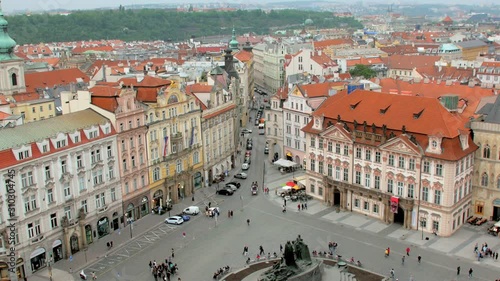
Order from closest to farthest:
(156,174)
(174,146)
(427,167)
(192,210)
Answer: (427,167) < (192,210) < (156,174) < (174,146)

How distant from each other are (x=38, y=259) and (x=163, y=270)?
1398 centimetres

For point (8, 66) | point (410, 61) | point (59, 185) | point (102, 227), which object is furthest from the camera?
point (410, 61)

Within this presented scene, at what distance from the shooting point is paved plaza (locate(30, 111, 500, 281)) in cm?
6319

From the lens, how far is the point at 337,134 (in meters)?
80.6

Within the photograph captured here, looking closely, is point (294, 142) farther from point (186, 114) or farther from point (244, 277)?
point (244, 277)

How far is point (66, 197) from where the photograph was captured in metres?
68.2

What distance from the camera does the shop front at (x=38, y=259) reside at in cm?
6372

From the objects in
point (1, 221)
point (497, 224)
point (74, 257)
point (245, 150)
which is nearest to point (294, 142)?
point (245, 150)

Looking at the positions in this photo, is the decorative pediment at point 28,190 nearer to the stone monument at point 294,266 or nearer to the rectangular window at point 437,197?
the stone monument at point 294,266

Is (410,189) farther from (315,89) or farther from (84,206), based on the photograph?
(84,206)

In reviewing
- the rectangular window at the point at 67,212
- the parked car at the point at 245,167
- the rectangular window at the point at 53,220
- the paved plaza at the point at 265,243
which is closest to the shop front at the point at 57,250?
the paved plaza at the point at 265,243

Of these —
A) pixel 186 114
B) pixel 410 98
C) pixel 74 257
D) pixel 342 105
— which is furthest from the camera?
pixel 186 114

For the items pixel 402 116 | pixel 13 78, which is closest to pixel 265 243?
pixel 402 116

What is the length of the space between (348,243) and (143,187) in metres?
29.1
